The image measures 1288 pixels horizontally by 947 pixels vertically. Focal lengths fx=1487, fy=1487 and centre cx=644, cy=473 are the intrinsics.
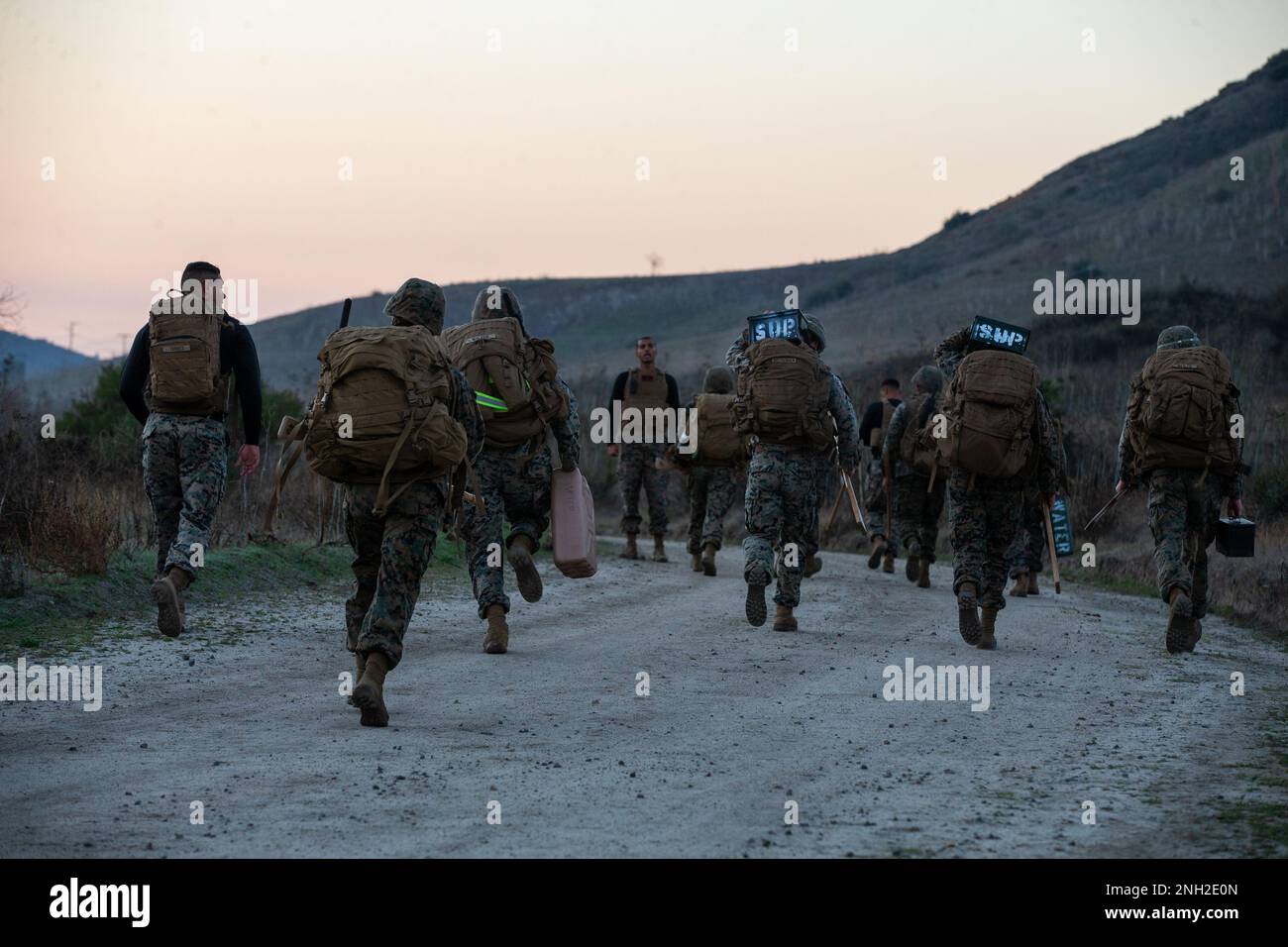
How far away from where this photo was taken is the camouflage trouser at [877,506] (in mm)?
17719

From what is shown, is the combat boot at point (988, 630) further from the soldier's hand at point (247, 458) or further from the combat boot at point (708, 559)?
the combat boot at point (708, 559)

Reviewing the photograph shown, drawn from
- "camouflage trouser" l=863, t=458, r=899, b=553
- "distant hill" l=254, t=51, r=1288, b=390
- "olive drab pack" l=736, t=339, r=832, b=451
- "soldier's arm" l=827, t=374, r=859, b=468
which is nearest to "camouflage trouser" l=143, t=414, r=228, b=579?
"olive drab pack" l=736, t=339, r=832, b=451

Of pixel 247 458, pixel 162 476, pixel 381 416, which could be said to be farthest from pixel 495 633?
pixel 381 416

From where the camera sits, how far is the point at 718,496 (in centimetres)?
1698

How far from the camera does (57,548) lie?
11.2 m

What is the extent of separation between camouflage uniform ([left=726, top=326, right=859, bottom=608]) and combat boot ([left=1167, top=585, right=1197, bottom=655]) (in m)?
2.66

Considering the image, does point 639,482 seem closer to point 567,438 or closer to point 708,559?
point 708,559

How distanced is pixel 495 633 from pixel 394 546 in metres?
2.80

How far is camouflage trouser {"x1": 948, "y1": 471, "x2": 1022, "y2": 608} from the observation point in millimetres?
Answer: 11211

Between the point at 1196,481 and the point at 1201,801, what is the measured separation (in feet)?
17.5

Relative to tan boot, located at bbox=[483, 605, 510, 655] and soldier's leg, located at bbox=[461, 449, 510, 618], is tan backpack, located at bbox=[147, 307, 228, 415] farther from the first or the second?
tan boot, located at bbox=[483, 605, 510, 655]

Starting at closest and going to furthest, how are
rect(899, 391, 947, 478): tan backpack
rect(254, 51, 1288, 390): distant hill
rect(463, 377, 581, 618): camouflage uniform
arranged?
rect(463, 377, 581, 618): camouflage uniform < rect(899, 391, 947, 478): tan backpack < rect(254, 51, 1288, 390): distant hill
